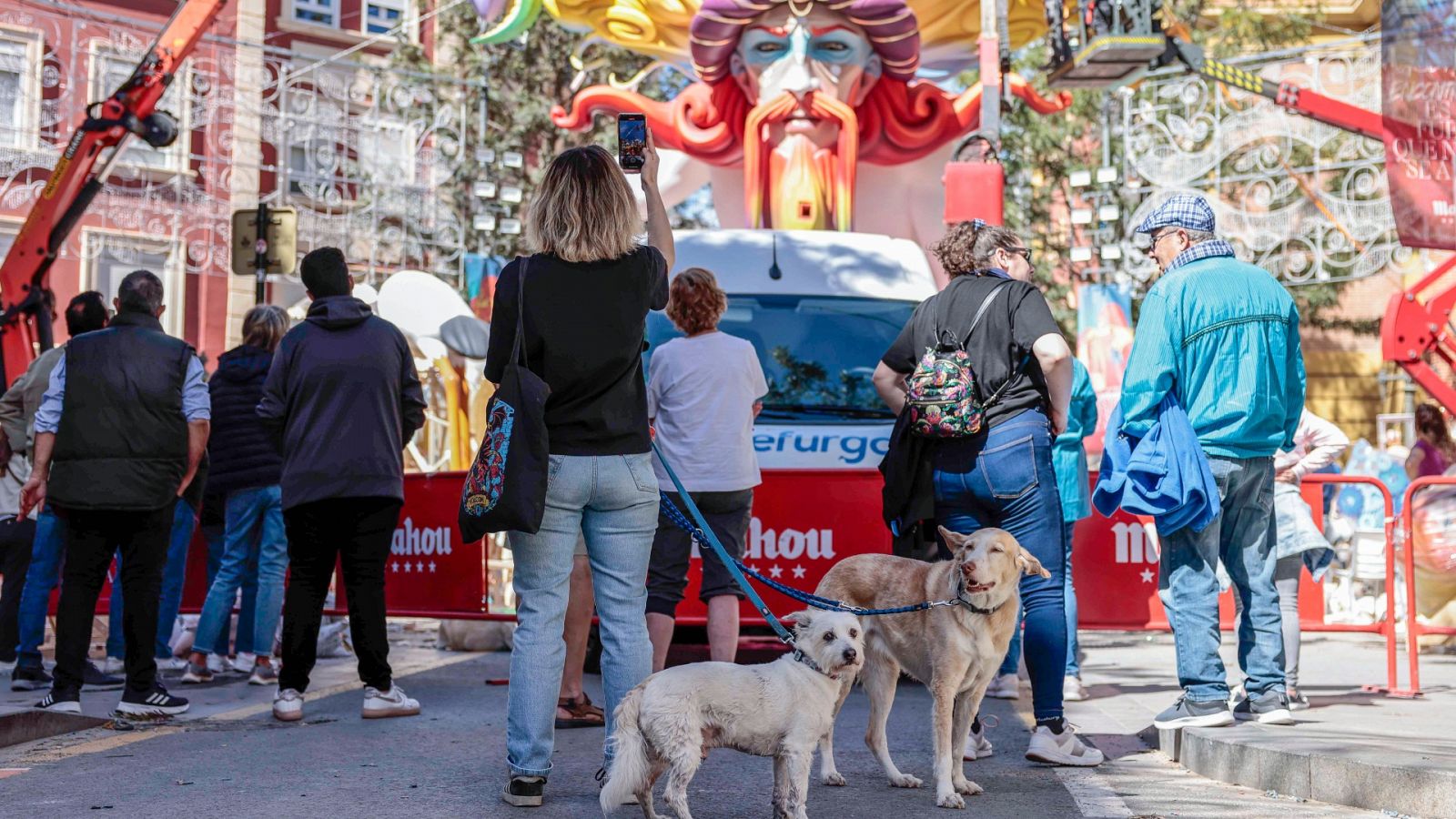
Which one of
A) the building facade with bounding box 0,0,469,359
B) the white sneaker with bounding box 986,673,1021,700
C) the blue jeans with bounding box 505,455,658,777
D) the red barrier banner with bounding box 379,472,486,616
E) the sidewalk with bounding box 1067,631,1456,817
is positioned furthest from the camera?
the building facade with bounding box 0,0,469,359

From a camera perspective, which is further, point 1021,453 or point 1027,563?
point 1021,453

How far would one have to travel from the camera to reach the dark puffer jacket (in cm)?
829

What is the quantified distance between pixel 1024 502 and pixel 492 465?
6.21 ft

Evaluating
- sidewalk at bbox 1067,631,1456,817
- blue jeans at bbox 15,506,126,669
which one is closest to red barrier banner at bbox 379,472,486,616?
blue jeans at bbox 15,506,126,669

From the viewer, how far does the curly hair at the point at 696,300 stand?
6578mm

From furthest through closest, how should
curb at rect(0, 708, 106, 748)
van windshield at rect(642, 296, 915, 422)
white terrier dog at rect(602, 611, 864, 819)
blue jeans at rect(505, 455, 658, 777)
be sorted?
van windshield at rect(642, 296, 915, 422), curb at rect(0, 708, 106, 748), blue jeans at rect(505, 455, 658, 777), white terrier dog at rect(602, 611, 864, 819)

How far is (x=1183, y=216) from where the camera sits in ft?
20.0

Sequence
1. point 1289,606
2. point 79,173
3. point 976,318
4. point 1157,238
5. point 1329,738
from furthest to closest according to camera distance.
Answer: point 79,173, point 1289,606, point 1157,238, point 1329,738, point 976,318

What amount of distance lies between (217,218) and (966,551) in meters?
19.7

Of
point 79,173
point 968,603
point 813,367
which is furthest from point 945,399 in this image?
point 79,173

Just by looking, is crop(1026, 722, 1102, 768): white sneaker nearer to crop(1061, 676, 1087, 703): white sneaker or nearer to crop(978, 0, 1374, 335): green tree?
crop(1061, 676, 1087, 703): white sneaker

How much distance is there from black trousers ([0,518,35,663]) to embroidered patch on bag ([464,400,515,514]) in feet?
16.4

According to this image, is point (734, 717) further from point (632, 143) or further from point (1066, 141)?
point (1066, 141)

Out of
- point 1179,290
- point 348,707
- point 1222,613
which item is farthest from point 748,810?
point 1222,613
